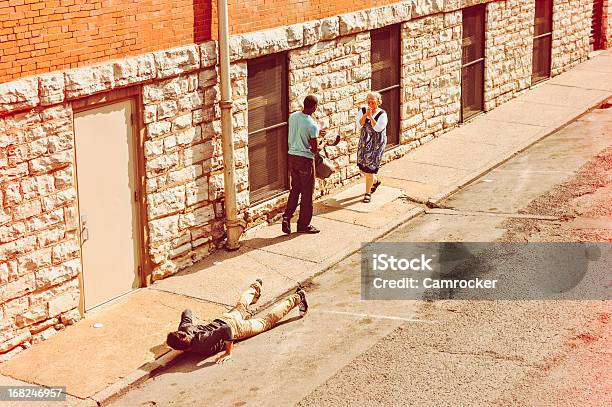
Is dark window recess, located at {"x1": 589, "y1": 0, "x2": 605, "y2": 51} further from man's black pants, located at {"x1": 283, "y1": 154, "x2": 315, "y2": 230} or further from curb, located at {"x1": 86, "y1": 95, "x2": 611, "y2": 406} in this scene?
man's black pants, located at {"x1": 283, "y1": 154, "x2": 315, "y2": 230}

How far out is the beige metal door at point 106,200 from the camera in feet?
41.8

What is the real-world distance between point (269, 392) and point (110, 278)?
3.44m

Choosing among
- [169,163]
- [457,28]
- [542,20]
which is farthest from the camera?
[542,20]

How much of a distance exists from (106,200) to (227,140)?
2359mm

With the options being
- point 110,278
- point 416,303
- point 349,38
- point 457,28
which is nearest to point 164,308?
point 110,278

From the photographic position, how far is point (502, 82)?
2333 cm

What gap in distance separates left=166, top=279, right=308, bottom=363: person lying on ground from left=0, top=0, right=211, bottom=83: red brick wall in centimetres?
337

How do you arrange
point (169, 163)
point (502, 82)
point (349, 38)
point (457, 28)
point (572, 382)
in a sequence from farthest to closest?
point (502, 82) < point (457, 28) < point (349, 38) < point (169, 163) < point (572, 382)

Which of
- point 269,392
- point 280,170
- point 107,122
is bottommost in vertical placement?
point 269,392

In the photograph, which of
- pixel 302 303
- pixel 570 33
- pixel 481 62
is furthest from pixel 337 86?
pixel 570 33

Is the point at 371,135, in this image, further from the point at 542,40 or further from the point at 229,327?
the point at 542,40

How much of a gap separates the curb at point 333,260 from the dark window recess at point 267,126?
6.17 ft

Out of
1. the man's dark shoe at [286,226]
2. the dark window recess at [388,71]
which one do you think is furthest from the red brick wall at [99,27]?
the dark window recess at [388,71]

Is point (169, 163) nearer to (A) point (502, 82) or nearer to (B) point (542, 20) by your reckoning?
(A) point (502, 82)
